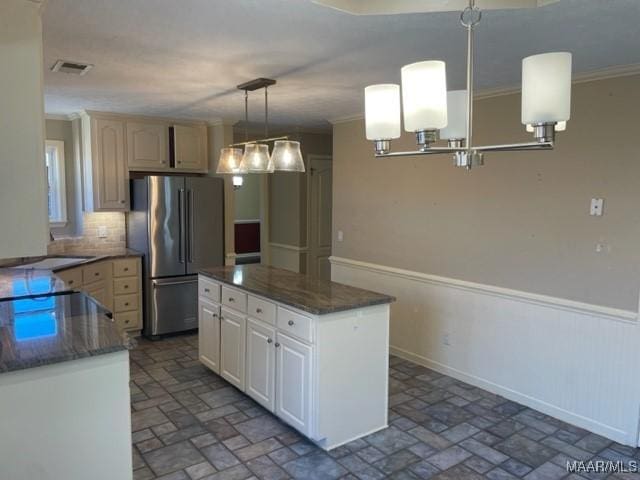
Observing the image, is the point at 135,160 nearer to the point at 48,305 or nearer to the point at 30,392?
the point at 48,305

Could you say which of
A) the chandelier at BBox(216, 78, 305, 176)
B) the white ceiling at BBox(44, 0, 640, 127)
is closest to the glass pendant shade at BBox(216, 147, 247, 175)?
the chandelier at BBox(216, 78, 305, 176)

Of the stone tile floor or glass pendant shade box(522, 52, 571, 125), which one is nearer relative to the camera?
glass pendant shade box(522, 52, 571, 125)

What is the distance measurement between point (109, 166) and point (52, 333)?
311 cm

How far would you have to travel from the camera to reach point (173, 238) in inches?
198

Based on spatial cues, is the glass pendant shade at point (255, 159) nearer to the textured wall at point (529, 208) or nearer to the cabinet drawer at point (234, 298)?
the cabinet drawer at point (234, 298)

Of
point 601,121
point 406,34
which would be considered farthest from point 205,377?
point 601,121

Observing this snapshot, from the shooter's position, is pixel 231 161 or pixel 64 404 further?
pixel 231 161

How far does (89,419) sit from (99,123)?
3.62 meters

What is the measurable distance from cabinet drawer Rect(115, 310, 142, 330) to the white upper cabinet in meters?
1.11

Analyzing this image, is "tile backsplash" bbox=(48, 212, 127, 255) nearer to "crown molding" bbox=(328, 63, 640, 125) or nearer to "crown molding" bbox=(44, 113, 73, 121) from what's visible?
"crown molding" bbox=(44, 113, 73, 121)

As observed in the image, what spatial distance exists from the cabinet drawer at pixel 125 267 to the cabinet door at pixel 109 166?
573 millimetres

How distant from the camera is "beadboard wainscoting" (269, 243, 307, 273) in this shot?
6.65 m

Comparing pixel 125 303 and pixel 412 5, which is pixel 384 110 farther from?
pixel 125 303

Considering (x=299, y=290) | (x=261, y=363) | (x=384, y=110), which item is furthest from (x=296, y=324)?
(x=384, y=110)
